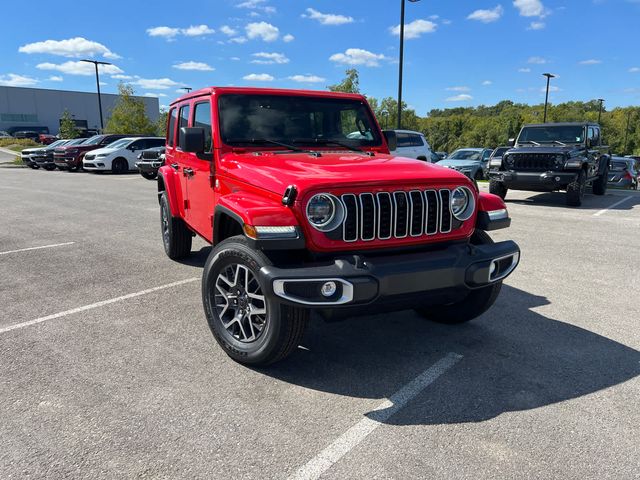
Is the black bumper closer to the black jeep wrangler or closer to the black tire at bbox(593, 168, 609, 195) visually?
the black jeep wrangler

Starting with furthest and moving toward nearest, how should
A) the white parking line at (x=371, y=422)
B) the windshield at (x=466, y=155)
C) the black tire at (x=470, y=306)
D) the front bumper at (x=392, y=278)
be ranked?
1. the windshield at (x=466, y=155)
2. the black tire at (x=470, y=306)
3. the front bumper at (x=392, y=278)
4. the white parking line at (x=371, y=422)

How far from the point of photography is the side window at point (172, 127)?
5.85m

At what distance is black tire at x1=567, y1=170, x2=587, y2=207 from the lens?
36.2 feet

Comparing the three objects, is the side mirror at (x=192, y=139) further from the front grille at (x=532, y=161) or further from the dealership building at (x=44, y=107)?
the dealership building at (x=44, y=107)

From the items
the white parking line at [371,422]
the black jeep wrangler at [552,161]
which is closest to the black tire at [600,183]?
the black jeep wrangler at [552,161]

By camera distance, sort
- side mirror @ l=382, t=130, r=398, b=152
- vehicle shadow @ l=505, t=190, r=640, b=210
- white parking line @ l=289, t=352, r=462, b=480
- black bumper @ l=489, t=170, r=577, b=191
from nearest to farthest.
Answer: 1. white parking line @ l=289, t=352, r=462, b=480
2. side mirror @ l=382, t=130, r=398, b=152
3. black bumper @ l=489, t=170, r=577, b=191
4. vehicle shadow @ l=505, t=190, r=640, b=210

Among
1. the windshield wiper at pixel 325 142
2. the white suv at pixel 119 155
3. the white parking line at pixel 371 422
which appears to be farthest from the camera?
the white suv at pixel 119 155

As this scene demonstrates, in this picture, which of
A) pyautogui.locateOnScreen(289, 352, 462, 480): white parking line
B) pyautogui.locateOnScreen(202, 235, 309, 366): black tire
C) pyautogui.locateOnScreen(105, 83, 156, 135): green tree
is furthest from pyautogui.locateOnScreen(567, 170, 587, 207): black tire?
pyautogui.locateOnScreen(105, 83, 156, 135): green tree

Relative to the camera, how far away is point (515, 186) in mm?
11594

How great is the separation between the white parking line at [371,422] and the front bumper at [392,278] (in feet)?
1.57

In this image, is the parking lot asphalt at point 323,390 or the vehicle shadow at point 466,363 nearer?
the parking lot asphalt at point 323,390

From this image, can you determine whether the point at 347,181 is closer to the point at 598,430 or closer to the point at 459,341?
the point at 459,341

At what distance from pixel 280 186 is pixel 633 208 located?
436 inches

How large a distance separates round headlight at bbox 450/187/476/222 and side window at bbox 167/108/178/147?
11.9ft
